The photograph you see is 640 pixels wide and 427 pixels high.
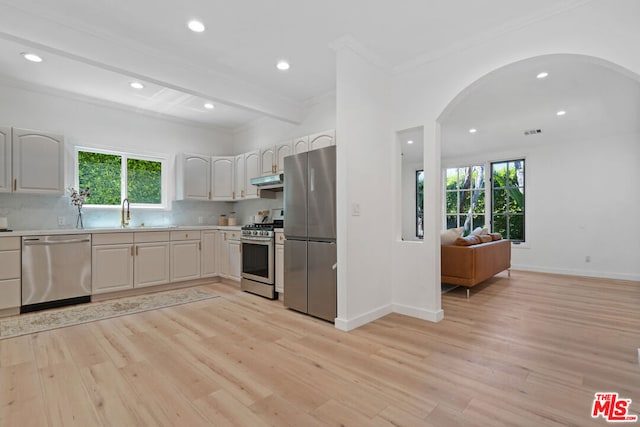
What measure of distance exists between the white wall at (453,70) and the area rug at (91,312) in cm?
273

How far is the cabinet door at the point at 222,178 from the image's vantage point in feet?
18.0

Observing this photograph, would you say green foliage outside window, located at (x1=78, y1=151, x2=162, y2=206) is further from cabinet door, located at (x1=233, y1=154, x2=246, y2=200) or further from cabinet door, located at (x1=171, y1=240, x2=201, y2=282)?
cabinet door, located at (x1=233, y1=154, x2=246, y2=200)

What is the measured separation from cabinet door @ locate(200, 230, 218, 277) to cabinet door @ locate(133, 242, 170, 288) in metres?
0.54

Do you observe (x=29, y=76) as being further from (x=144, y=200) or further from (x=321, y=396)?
(x=321, y=396)

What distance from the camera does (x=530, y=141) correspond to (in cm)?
621

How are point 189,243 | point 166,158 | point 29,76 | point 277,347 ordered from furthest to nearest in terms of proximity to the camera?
1. point 166,158
2. point 189,243
3. point 29,76
4. point 277,347

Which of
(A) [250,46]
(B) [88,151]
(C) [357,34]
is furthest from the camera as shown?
(B) [88,151]

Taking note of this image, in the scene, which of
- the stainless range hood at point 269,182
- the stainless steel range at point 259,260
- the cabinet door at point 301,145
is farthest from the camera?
the stainless range hood at point 269,182

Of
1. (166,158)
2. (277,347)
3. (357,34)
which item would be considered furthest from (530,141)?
(166,158)

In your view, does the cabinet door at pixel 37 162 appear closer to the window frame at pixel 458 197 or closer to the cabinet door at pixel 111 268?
the cabinet door at pixel 111 268

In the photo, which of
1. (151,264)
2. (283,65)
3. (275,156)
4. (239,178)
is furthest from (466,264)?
(151,264)

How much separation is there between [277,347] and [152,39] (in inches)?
123

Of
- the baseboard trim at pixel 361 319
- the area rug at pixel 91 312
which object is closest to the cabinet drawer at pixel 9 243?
the area rug at pixel 91 312

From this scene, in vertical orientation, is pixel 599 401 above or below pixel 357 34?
below
